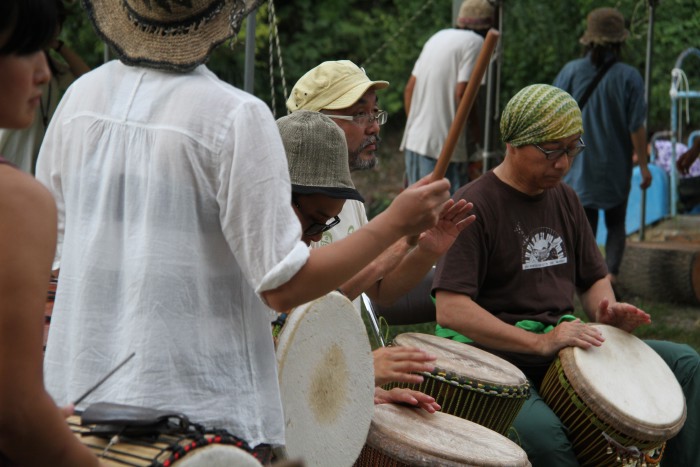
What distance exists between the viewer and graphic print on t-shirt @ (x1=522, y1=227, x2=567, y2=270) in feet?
12.1

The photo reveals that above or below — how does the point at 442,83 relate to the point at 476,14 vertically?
below

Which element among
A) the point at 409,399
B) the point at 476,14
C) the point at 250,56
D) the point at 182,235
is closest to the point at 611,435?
the point at 409,399

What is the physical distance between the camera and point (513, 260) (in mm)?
3648

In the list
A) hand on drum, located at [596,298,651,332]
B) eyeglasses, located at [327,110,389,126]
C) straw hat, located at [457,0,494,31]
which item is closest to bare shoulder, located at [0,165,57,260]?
eyeglasses, located at [327,110,389,126]

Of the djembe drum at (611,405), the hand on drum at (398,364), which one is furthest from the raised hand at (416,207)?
the djembe drum at (611,405)

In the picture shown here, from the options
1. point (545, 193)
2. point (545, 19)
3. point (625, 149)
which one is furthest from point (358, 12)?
point (545, 193)

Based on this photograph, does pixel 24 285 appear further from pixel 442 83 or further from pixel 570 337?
pixel 442 83

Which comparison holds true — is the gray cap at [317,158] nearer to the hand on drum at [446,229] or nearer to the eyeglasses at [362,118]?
the hand on drum at [446,229]

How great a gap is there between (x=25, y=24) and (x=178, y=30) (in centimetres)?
52

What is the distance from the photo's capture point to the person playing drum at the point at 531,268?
3.51m

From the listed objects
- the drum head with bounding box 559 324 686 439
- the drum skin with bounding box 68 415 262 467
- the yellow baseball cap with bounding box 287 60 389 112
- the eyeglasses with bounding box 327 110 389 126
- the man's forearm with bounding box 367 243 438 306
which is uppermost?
the yellow baseball cap with bounding box 287 60 389 112

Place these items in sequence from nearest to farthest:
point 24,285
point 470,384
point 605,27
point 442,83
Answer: point 24,285, point 470,384, point 605,27, point 442,83

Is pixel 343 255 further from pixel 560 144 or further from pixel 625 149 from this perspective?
pixel 625 149

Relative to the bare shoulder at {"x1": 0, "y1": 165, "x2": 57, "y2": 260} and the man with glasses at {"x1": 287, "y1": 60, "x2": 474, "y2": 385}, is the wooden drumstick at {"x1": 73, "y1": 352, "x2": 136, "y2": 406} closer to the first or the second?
the bare shoulder at {"x1": 0, "y1": 165, "x2": 57, "y2": 260}
